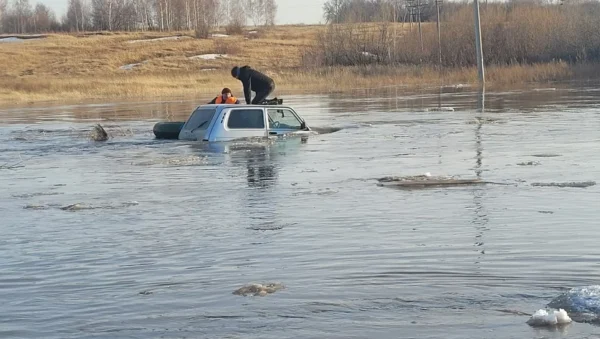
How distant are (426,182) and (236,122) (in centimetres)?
749

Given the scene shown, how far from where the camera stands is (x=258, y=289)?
8.85 metres

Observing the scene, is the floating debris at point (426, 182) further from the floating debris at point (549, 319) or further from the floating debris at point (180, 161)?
the floating debris at point (549, 319)

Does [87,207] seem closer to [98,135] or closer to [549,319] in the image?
[549,319]

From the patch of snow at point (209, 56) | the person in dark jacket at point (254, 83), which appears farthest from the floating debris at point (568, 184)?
the patch of snow at point (209, 56)

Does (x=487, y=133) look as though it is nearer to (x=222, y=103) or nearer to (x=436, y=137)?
(x=436, y=137)

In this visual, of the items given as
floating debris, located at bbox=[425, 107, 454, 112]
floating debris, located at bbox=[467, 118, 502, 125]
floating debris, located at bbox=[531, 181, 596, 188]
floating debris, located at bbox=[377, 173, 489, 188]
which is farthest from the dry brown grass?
floating debris, located at bbox=[531, 181, 596, 188]

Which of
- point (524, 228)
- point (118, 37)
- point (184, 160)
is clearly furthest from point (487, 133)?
point (118, 37)

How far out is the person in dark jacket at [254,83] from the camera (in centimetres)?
2511

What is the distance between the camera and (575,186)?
14914 millimetres

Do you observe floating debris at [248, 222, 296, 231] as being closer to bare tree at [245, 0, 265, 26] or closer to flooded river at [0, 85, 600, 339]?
flooded river at [0, 85, 600, 339]

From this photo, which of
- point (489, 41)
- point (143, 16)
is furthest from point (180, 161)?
point (143, 16)

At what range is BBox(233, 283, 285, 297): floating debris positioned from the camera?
344 inches

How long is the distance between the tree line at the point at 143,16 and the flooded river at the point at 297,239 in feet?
349

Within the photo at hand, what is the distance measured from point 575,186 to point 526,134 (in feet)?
33.4
